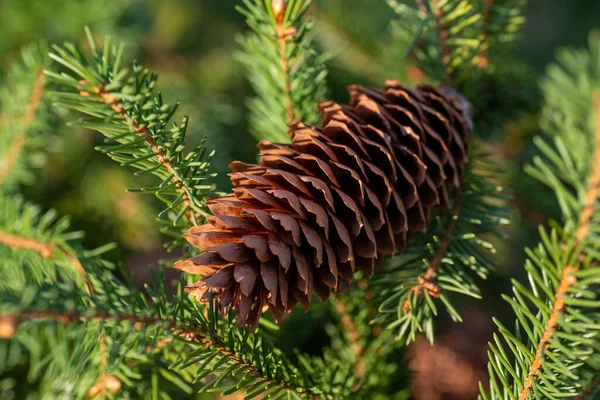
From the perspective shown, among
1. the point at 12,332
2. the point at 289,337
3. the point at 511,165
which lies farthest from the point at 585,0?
the point at 12,332

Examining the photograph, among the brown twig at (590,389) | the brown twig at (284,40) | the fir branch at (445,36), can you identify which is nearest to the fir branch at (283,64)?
the brown twig at (284,40)

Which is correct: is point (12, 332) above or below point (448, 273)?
above

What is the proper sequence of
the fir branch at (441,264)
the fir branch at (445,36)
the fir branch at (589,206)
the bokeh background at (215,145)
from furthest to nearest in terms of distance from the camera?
1. the bokeh background at (215,145)
2. the fir branch at (445,36)
3. the fir branch at (441,264)
4. the fir branch at (589,206)

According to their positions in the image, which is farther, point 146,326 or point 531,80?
point 531,80

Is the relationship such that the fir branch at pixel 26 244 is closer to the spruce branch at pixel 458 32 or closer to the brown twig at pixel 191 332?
the brown twig at pixel 191 332

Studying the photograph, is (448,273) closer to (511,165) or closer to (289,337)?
(289,337)

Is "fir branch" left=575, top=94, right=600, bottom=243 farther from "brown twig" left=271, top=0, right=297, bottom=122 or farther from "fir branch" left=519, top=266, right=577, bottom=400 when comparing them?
"brown twig" left=271, top=0, right=297, bottom=122

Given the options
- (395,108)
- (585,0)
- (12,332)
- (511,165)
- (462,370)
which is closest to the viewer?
(12,332)
